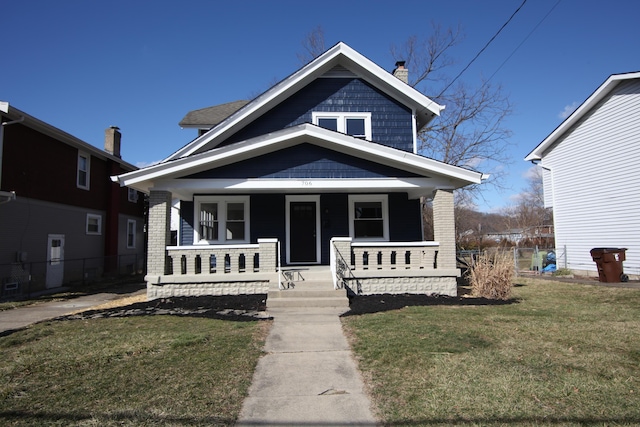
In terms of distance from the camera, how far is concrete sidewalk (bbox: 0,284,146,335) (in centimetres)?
826

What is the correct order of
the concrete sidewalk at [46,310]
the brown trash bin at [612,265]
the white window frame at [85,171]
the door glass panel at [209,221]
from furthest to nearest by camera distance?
the white window frame at [85,171]
the brown trash bin at [612,265]
the door glass panel at [209,221]
the concrete sidewalk at [46,310]

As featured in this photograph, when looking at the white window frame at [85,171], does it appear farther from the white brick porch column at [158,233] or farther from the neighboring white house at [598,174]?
the neighboring white house at [598,174]

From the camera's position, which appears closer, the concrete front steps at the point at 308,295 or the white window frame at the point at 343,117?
the concrete front steps at the point at 308,295

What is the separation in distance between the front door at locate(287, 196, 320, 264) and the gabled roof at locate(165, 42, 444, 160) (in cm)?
303

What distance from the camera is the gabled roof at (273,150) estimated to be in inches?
391

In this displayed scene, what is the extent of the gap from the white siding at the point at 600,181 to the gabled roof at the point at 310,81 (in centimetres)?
808

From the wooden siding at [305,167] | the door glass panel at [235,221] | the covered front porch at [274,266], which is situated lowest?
the covered front porch at [274,266]

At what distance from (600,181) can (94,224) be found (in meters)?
23.0

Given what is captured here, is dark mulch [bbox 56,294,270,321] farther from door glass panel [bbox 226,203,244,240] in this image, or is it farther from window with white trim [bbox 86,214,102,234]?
window with white trim [bbox 86,214,102,234]

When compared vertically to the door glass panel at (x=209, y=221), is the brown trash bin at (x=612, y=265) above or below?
below

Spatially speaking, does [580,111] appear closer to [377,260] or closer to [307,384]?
[377,260]

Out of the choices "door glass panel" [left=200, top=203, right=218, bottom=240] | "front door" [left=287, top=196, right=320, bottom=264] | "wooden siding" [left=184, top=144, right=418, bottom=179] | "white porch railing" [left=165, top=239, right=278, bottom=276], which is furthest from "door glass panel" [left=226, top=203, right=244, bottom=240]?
"wooden siding" [left=184, top=144, right=418, bottom=179]

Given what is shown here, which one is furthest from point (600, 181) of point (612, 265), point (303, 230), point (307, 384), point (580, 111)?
point (307, 384)

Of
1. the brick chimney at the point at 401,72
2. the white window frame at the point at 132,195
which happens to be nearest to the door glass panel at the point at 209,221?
the brick chimney at the point at 401,72
